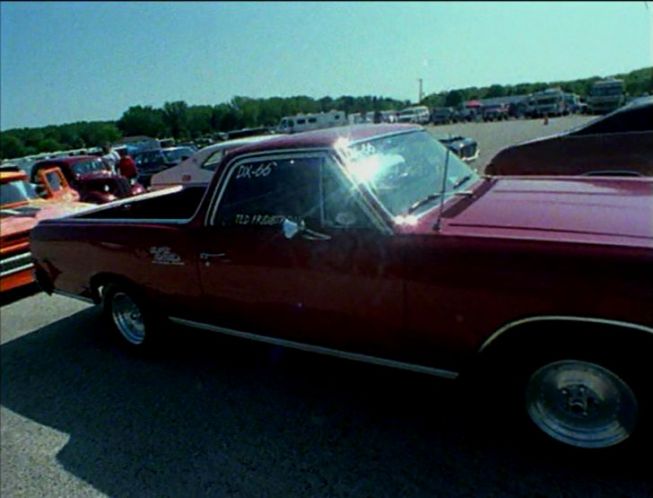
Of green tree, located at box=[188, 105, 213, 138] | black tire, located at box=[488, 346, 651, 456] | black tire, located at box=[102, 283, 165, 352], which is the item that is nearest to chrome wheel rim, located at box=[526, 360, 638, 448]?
black tire, located at box=[488, 346, 651, 456]

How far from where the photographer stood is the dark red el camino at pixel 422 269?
2.12m

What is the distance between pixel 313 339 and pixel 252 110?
868cm

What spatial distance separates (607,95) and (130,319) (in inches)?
317

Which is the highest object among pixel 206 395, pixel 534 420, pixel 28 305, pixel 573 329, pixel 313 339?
pixel 573 329

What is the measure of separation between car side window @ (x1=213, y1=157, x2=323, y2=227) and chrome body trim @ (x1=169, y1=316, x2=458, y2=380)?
2.49 feet

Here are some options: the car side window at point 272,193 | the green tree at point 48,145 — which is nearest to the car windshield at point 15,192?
the green tree at point 48,145

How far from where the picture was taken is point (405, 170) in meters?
3.11

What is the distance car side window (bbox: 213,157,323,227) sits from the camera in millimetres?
2938

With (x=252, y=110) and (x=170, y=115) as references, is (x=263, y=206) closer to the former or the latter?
(x=170, y=115)

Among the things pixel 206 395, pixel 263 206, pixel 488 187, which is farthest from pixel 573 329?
pixel 206 395

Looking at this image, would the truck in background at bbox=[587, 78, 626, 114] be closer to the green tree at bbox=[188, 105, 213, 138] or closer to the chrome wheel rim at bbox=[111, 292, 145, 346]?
the green tree at bbox=[188, 105, 213, 138]

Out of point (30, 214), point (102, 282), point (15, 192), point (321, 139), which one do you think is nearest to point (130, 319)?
point (102, 282)

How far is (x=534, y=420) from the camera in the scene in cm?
242

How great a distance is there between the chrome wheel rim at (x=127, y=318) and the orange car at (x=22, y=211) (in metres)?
2.32
